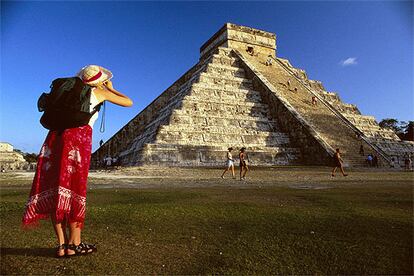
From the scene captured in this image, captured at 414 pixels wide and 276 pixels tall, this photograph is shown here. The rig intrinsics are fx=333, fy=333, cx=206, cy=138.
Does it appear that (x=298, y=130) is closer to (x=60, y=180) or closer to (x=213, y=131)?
(x=213, y=131)

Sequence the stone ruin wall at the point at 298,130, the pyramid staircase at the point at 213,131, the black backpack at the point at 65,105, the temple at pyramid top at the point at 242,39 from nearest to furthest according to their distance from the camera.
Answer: the black backpack at the point at 65,105
the pyramid staircase at the point at 213,131
the stone ruin wall at the point at 298,130
the temple at pyramid top at the point at 242,39

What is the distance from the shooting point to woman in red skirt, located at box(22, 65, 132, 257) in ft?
10.3

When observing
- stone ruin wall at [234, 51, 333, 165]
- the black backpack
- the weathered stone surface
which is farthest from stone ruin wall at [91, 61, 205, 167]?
the black backpack

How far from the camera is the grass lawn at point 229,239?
2.89 meters

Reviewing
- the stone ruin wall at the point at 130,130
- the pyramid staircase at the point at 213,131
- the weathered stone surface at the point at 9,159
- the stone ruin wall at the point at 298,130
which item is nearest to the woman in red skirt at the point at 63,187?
the pyramid staircase at the point at 213,131

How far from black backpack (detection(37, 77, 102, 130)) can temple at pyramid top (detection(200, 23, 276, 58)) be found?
30471 millimetres

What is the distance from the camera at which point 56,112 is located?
3.26 m

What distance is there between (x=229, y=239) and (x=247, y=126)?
61.4ft

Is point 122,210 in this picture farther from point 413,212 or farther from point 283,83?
point 283,83

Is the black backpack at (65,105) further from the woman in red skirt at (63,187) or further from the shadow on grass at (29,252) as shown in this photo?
the shadow on grass at (29,252)

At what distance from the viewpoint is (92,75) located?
11.4 ft

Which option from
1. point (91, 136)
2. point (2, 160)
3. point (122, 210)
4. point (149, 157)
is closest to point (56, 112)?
point (91, 136)

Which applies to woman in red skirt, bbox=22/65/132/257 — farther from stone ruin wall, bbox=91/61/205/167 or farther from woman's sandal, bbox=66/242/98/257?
stone ruin wall, bbox=91/61/205/167

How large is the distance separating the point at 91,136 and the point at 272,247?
2.16 metres
